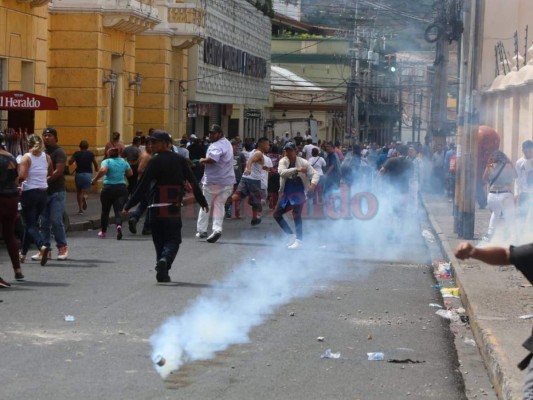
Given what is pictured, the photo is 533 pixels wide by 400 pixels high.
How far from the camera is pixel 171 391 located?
24.7 ft

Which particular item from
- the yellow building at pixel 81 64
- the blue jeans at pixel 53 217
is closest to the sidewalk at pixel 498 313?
the blue jeans at pixel 53 217

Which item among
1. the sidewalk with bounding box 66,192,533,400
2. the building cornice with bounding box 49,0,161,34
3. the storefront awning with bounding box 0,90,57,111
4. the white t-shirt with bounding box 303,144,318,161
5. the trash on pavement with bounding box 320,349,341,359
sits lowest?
the trash on pavement with bounding box 320,349,341,359

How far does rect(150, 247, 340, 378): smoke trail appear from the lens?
29.5 ft

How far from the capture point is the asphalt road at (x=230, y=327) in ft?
25.7

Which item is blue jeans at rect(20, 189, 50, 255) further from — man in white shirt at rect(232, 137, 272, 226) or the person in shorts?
the person in shorts

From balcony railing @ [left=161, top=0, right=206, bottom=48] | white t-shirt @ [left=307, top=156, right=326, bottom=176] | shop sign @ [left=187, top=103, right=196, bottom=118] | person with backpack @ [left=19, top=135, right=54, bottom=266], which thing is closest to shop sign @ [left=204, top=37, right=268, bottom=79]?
shop sign @ [left=187, top=103, right=196, bottom=118]

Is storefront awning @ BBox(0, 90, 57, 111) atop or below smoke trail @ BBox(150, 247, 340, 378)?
atop

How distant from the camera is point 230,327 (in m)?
10.1

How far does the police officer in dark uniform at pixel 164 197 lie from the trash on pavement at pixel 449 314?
3.15 metres

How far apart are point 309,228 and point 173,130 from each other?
19.7 meters

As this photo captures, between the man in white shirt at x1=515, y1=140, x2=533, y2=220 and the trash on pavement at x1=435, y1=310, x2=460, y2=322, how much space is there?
7.26 meters

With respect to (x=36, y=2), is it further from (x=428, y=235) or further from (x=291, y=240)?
(x=291, y=240)

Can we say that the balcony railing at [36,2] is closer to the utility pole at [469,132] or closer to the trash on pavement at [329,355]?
the utility pole at [469,132]

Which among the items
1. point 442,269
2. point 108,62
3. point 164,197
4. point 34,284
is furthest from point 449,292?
point 108,62
